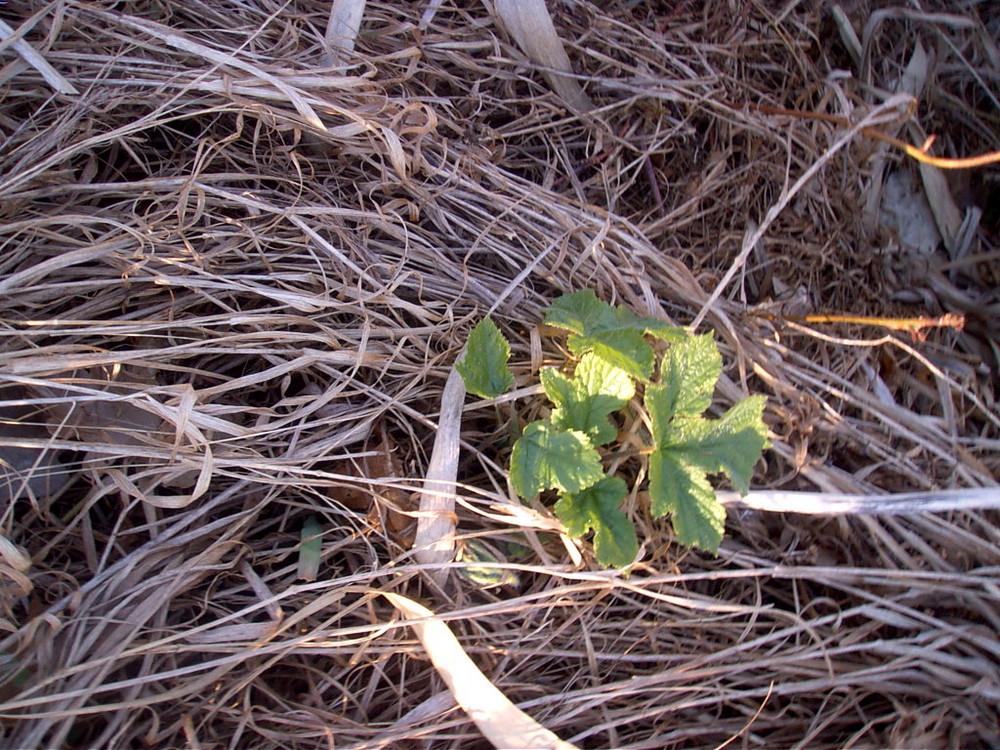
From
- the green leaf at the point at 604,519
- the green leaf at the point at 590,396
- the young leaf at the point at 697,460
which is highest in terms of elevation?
the green leaf at the point at 590,396

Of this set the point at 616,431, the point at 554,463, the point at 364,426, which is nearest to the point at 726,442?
the point at 616,431

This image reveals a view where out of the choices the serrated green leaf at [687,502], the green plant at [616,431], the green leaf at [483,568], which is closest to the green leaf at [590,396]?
the green plant at [616,431]

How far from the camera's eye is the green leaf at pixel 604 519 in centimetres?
114

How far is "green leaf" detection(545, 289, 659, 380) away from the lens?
1201 mm

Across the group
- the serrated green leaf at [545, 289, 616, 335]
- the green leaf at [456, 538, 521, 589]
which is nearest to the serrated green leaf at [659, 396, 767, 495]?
the serrated green leaf at [545, 289, 616, 335]

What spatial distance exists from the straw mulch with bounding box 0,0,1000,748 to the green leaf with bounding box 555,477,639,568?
0.08m

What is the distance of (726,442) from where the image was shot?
3.87 ft

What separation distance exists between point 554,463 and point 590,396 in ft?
0.46

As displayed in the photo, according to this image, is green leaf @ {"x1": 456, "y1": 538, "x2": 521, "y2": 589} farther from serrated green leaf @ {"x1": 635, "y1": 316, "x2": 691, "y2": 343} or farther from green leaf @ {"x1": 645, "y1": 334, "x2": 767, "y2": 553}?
serrated green leaf @ {"x1": 635, "y1": 316, "x2": 691, "y2": 343}

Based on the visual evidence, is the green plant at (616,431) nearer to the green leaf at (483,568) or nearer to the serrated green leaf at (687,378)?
the serrated green leaf at (687,378)

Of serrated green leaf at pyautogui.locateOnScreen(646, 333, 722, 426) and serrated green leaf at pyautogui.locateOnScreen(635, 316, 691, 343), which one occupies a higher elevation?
serrated green leaf at pyautogui.locateOnScreen(635, 316, 691, 343)

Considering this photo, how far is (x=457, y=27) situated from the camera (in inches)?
65.6

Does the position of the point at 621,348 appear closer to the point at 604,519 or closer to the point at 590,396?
the point at 590,396

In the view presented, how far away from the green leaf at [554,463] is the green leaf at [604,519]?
0.05 metres
